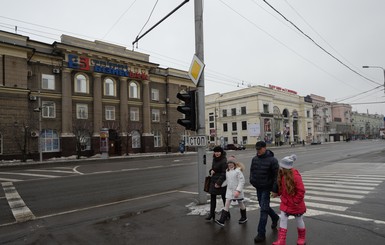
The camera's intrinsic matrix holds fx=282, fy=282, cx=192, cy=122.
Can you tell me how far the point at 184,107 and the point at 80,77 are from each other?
2992 cm

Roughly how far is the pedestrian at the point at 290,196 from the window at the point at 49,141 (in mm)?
31548

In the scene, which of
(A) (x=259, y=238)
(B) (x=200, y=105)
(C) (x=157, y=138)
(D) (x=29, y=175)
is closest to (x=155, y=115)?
(C) (x=157, y=138)

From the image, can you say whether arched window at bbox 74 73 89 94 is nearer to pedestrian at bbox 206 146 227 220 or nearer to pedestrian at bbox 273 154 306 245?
pedestrian at bbox 206 146 227 220

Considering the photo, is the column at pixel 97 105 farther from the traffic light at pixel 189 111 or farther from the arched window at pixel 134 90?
the traffic light at pixel 189 111

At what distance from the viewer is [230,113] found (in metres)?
73.8

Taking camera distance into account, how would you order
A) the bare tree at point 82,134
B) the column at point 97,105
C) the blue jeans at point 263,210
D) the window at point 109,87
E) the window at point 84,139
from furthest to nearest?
1. the window at point 109,87
2. the column at point 97,105
3. the window at point 84,139
4. the bare tree at point 82,134
5. the blue jeans at point 263,210

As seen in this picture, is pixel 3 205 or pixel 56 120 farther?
pixel 56 120

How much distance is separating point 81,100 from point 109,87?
14.0 ft

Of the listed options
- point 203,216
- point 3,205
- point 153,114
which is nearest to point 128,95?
point 153,114

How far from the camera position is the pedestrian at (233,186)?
17.9 ft

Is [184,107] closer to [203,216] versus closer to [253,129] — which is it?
[203,216]

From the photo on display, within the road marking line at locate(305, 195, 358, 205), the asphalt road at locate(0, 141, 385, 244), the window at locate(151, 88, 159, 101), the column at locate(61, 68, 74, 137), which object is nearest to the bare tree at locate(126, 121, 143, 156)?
the window at locate(151, 88, 159, 101)

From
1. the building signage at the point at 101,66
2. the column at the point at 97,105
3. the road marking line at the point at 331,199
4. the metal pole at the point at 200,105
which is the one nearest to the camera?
the road marking line at the point at 331,199

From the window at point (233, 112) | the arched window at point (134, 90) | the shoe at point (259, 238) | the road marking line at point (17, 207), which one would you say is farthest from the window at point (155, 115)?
the shoe at point (259, 238)
